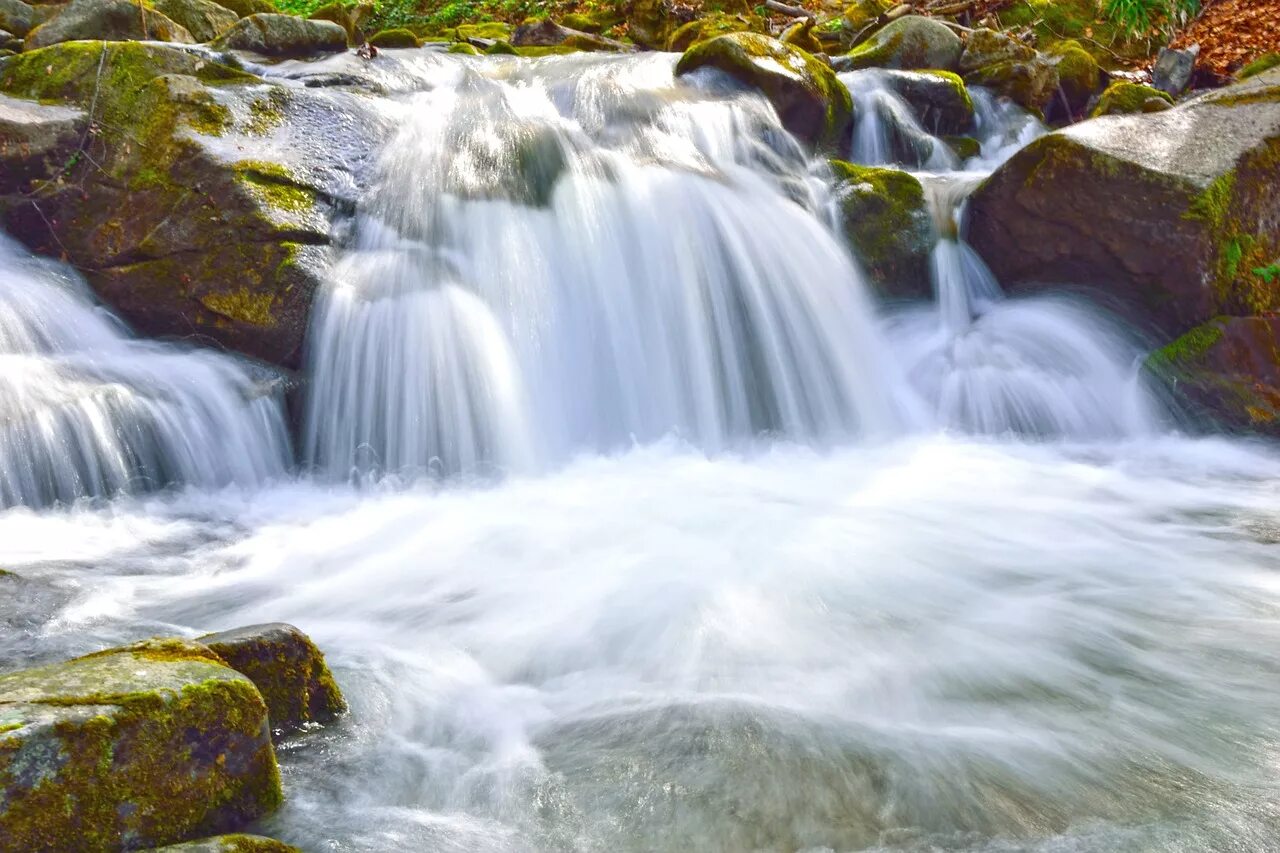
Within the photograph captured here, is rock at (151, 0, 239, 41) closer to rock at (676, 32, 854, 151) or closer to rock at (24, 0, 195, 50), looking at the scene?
rock at (24, 0, 195, 50)

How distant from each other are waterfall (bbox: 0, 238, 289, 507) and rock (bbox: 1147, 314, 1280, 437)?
19.0 ft

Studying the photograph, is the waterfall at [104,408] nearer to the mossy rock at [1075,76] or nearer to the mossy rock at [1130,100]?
the mossy rock at [1130,100]

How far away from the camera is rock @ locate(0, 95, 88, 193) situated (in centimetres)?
610

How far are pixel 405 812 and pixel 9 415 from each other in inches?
144

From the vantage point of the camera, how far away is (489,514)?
16.4 ft

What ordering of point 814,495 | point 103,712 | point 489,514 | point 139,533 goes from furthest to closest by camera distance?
point 814,495 < point 489,514 < point 139,533 < point 103,712

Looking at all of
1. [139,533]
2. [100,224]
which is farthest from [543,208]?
[139,533]

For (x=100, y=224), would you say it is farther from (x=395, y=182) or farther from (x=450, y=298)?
(x=450, y=298)

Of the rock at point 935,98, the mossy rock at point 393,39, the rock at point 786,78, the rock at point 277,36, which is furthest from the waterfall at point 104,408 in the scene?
the rock at point 935,98

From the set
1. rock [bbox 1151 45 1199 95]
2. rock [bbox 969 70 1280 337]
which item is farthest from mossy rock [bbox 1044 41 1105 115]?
rock [bbox 969 70 1280 337]

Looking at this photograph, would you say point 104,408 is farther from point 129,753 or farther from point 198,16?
point 198,16

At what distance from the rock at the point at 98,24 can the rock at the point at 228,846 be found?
28.4 feet

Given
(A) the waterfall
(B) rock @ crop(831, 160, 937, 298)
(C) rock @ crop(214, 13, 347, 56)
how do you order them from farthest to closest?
(C) rock @ crop(214, 13, 347, 56)
(B) rock @ crop(831, 160, 937, 298)
(A) the waterfall

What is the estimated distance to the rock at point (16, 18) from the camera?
29.8 ft
